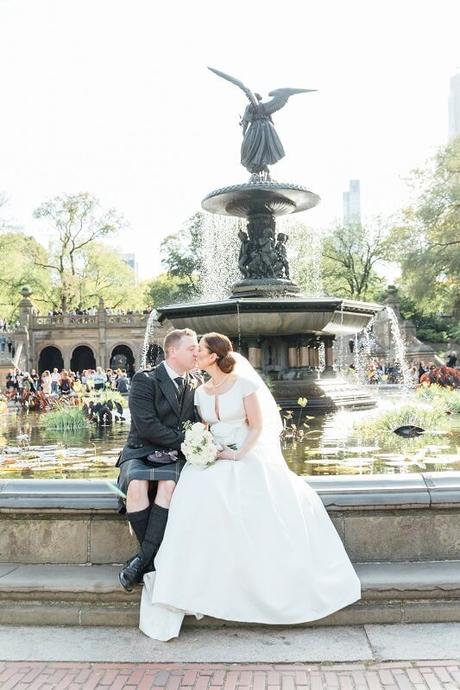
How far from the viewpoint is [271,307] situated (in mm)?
11953

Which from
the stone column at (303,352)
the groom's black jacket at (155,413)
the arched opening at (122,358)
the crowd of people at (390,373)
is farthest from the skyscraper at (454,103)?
the groom's black jacket at (155,413)

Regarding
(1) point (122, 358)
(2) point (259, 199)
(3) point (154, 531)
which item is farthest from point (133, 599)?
(1) point (122, 358)

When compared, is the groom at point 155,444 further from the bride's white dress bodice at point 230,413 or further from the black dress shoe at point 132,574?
the bride's white dress bodice at point 230,413

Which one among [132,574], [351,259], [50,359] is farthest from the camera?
[50,359]

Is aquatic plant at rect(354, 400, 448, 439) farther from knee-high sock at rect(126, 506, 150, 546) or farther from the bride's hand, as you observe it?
knee-high sock at rect(126, 506, 150, 546)

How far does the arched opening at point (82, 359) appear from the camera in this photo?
208 ft

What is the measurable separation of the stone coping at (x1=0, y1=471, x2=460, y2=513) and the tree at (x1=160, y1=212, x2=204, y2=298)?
5668 centimetres

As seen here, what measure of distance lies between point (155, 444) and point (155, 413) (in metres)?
0.20

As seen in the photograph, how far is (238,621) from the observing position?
14.3 feet

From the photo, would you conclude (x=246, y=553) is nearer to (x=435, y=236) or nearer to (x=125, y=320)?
(x=435, y=236)

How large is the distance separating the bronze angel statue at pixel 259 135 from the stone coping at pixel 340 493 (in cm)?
1022

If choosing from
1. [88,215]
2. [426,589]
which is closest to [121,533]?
[426,589]

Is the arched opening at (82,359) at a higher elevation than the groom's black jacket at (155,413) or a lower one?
higher

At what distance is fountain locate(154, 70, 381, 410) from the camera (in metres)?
12.1
